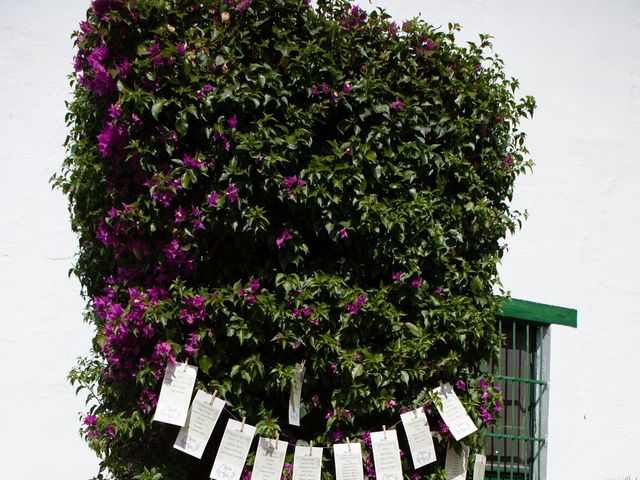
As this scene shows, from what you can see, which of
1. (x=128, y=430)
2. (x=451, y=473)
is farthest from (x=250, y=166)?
(x=451, y=473)

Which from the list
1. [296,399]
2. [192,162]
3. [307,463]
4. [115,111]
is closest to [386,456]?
[307,463]

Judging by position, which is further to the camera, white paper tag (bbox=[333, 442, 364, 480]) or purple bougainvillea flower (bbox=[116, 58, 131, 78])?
white paper tag (bbox=[333, 442, 364, 480])

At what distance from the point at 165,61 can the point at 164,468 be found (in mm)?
1921

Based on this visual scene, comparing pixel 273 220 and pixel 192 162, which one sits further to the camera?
pixel 273 220

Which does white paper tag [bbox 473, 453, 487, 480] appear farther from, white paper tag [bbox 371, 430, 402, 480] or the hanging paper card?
the hanging paper card

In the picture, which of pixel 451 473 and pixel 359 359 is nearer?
pixel 359 359

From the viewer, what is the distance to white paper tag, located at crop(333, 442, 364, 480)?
179 inches

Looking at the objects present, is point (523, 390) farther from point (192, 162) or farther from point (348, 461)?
point (192, 162)

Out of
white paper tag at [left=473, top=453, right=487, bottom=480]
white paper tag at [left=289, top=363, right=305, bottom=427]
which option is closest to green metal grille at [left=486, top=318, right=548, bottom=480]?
white paper tag at [left=473, top=453, right=487, bottom=480]

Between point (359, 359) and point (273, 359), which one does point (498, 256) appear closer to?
point (359, 359)

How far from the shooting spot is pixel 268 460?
178 inches

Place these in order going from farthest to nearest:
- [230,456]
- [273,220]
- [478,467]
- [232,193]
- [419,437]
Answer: [478,467] → [419,437] → [273,220] → [230,456] → [232,193]

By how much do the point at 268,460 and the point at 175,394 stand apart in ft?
1.81

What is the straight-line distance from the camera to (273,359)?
4.60 metres
